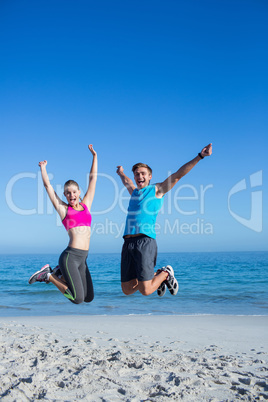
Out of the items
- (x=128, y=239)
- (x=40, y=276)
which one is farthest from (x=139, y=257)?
(x=40, y=276)

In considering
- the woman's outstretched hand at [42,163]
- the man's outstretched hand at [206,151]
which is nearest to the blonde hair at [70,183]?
the woman's outstretched hand at [42,163]

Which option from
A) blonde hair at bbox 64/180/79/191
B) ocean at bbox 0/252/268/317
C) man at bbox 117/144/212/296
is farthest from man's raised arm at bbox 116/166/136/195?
ocean at bbox 0/252/268/317

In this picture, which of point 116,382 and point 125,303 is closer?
point 116,382

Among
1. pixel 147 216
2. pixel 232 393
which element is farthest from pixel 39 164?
pixel 232 393

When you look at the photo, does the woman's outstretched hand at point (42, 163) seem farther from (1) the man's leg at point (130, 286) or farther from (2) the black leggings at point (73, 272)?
(1) the man's leg at point (130, 286)

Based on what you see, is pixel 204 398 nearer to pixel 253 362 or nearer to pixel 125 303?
pixel 253 362

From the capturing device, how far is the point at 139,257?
489 centimetres

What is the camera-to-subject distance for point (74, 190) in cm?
493

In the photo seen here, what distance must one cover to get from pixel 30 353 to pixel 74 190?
369 centimetres

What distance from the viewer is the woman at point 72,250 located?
474cm

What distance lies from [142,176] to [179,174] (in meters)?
0.56

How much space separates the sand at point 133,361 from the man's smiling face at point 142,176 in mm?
2833

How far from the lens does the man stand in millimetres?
4883

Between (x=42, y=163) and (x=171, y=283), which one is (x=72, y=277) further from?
(x=42, y=163)
